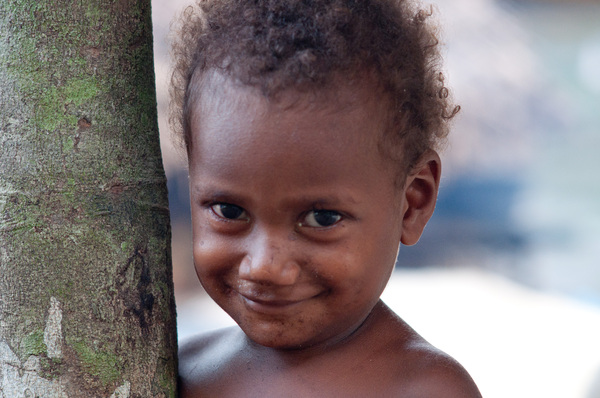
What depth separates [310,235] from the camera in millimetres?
1216

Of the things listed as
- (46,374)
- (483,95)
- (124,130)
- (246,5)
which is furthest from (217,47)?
(483,95)

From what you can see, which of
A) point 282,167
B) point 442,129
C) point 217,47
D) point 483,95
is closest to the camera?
point 282,167

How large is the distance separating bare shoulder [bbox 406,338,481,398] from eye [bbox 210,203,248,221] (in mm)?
396

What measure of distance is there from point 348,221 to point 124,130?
40 cm

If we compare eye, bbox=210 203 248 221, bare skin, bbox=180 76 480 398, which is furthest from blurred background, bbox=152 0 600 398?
eye, bbox=210 203 248 221

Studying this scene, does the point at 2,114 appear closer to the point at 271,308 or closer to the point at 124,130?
the point at 124,130

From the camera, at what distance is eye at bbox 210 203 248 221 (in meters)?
1.24

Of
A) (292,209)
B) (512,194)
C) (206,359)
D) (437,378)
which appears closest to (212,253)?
(292,209)

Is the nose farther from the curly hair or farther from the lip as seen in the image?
the curly hair

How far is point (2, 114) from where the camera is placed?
3.92 feet

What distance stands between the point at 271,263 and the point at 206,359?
41 cm

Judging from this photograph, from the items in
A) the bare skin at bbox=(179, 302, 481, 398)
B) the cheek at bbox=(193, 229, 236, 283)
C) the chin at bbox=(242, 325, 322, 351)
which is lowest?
the bare skin at bbox=(179, 302, 481, 398)

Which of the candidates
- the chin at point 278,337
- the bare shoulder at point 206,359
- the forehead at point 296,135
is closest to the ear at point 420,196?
the forehead at point 296,135

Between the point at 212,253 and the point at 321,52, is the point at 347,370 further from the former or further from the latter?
the point at 321,52
